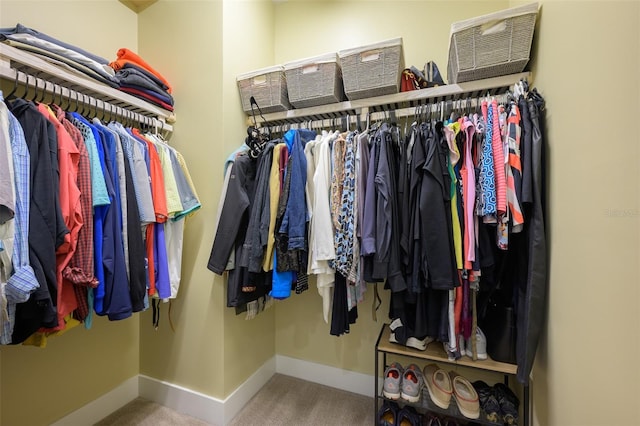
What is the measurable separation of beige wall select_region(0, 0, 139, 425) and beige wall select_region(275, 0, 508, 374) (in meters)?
1.01

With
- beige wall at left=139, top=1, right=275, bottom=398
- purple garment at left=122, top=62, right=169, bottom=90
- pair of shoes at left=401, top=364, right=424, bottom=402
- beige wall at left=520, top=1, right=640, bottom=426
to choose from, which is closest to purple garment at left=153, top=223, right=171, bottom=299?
beige wall at left=139, top=1, right=275, bottom=398

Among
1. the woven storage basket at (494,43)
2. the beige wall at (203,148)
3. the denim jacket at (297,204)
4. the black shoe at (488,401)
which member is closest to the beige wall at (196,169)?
the beige wall at (203,148)

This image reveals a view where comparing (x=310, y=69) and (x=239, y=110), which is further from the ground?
(x=310, y=69)

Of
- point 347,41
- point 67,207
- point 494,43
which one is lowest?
point 67,207

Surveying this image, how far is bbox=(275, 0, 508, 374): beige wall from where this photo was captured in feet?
5.31

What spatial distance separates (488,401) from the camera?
126 cm

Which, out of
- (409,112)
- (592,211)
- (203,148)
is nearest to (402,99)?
(409,112)

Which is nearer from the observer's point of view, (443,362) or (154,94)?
(443,362)

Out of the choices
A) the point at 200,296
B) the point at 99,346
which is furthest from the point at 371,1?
the point at 99,346

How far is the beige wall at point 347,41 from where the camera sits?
1.62 meters

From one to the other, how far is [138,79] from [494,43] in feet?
5.60

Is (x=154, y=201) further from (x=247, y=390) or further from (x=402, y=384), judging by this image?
(x=402, y=384)

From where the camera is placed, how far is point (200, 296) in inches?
60.4

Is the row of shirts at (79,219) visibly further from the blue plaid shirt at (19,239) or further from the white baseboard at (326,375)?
the white baseboard at (326,375)
